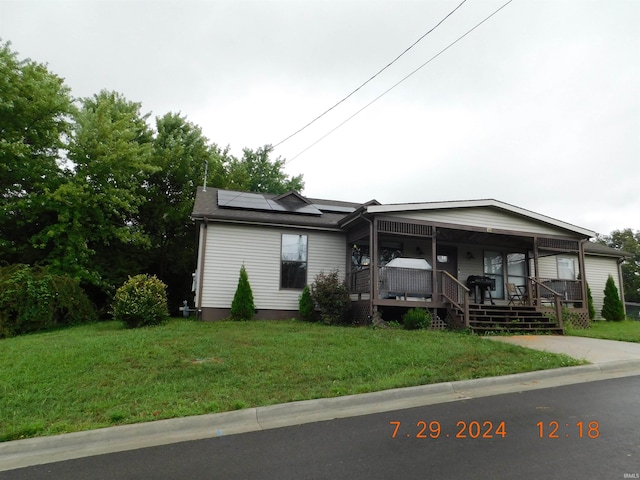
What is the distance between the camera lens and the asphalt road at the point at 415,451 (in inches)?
132

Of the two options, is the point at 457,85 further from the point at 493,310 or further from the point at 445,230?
the point at 493,310

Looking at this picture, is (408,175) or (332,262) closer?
(332,262)

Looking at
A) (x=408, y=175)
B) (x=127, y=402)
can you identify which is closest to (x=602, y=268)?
(x=408, y=175)

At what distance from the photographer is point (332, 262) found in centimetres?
1393

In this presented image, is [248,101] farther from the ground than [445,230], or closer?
farther from the ground

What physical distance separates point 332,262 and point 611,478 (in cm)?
1101

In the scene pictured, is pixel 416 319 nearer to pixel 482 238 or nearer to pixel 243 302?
pixel 243 302

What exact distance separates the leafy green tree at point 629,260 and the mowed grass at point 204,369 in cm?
3764

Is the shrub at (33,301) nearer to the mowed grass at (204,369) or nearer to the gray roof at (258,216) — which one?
the mowed grass at (204,369)

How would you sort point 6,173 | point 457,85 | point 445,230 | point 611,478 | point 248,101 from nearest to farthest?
point 611,478
point 457,85
point 248,101
point 445,230
point 6,173

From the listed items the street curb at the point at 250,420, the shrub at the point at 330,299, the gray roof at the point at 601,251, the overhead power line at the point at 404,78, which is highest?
the overhead power line at the point at 404,78

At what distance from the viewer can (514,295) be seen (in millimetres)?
14188

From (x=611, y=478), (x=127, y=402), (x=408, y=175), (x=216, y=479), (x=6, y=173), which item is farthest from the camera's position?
(x=408, y=175)
